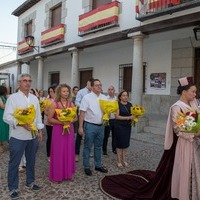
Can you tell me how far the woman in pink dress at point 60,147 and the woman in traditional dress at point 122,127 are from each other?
111 centimetres

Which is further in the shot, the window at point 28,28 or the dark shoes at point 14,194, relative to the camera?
the window at point 28,28

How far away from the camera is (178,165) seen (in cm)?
350

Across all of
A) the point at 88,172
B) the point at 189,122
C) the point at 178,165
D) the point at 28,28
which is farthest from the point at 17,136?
the point at 28,28

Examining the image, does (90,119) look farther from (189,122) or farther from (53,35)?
(53,35)

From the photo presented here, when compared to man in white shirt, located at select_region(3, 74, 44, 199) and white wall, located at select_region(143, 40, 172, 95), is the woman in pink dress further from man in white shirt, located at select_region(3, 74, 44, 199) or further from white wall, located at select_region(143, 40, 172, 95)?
white wall, located at select_region(143, 40, 172, 95)

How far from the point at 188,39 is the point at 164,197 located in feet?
23.6

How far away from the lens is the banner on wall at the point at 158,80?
10.5 m

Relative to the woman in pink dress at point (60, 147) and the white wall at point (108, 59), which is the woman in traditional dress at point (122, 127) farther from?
the white wall at point (108, 59)

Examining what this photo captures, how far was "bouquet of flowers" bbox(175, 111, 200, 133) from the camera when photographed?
10.3ft

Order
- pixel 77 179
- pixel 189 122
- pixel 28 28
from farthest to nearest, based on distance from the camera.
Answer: pixel 28 28 < pixel 77 179 < pixel 189 122

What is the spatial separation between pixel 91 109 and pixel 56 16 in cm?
1117

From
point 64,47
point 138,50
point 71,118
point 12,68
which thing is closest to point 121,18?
point 138,50

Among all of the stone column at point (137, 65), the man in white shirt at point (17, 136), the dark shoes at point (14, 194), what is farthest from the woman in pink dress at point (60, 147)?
the stone column at point (137, 65)

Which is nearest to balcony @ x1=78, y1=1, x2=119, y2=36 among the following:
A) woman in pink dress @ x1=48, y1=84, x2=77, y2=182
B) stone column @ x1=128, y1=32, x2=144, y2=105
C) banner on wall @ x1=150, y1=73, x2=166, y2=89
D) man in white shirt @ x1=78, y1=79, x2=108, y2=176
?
stone column @ x1=128, y1=32, x2=144, y2=105
